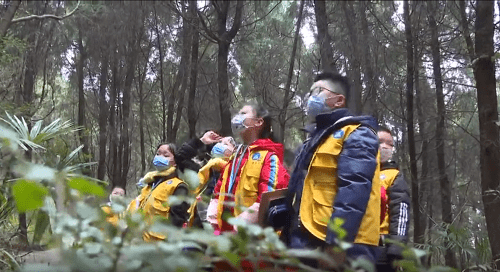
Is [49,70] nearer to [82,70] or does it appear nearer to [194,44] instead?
[82,70]

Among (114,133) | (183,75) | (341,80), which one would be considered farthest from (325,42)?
(114,133)

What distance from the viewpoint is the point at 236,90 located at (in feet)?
41.8

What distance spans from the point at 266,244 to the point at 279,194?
1.48 metres

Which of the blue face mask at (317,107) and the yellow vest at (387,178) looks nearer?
the blue face mask at (317,107)

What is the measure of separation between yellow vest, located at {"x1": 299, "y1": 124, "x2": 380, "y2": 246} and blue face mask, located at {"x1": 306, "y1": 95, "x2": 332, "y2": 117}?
0.20m

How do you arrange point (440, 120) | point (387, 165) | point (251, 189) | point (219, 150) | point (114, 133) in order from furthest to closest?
point (114, 133) → point (440, 120) → point (219, 150) → point (387, 165) → point (251, 189)

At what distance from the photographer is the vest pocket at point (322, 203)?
218cm

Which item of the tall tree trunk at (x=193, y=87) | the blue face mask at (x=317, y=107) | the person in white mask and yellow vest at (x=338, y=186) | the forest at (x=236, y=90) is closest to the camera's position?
the forest at (x=236, y=90)

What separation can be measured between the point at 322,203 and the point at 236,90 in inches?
418

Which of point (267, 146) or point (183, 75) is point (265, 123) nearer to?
point (267, 146)

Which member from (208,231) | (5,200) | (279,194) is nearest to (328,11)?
(279,194)

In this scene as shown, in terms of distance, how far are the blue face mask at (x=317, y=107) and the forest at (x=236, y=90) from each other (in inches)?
6.7

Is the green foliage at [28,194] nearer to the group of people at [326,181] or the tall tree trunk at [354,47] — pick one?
the group of people at [326,181]

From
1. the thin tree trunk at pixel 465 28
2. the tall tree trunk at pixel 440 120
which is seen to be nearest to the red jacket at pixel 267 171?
the tall tree trunk at pixel 440 120
